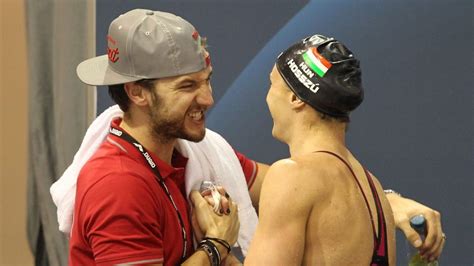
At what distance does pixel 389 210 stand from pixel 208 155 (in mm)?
692

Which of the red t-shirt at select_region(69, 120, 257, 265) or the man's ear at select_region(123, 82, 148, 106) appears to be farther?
the man's ear at select_region(123, 82, 148, 106)

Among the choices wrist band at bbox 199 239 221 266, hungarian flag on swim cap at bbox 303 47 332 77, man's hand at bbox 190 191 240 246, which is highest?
hungarian flag on swim cap at bbox 303 47 332 77

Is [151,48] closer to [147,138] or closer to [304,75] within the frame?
[147,138]

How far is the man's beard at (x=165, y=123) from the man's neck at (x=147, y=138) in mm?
17

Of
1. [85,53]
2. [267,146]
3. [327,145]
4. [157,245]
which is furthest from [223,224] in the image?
[85,53]

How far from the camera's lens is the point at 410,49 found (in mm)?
3660

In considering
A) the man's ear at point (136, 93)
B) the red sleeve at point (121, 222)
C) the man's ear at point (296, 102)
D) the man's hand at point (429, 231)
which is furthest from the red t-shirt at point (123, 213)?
the man's hand at point (429, 231)

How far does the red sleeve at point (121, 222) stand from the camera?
2.19 metres

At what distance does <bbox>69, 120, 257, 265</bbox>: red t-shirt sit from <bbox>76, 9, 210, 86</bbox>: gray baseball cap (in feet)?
0.70

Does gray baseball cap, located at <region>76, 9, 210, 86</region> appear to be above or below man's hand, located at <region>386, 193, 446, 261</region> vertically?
above

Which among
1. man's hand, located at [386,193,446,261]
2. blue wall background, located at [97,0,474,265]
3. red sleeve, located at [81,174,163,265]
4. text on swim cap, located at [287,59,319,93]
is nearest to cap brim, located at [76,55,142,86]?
red sleeve, located at [81,174,163,265]

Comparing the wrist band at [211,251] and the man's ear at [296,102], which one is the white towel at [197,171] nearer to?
the wrist band at [211,251]

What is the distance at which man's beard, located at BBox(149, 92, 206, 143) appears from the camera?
242 cm

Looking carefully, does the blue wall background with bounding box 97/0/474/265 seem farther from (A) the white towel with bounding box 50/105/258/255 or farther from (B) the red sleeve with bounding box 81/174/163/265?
(B) the red sleeve with bounding box 81/174/163/265
